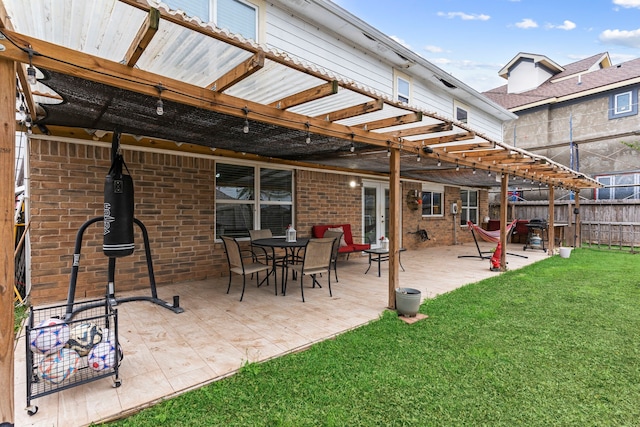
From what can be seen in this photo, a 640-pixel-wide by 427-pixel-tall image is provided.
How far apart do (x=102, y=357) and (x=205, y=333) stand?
3.55ft

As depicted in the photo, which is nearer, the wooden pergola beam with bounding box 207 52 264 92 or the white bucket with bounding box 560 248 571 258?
the wooden pergola beam with bounding box 207 52 264 92

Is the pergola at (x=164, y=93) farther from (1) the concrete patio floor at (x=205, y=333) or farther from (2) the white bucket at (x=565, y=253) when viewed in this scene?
(2) the white bucket at (x=565, y=253)

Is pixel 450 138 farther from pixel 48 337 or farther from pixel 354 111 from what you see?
pixel 48 337

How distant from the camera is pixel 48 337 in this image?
6.82ft

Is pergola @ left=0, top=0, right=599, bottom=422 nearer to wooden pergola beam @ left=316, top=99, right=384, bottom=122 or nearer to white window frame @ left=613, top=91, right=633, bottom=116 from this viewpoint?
wooden pergola beam @ left=316, top=99, right=384, bottom=122

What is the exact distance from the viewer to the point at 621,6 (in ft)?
61.8

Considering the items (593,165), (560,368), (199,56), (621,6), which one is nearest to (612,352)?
(560,368)

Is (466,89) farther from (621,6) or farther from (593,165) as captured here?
(621,6)

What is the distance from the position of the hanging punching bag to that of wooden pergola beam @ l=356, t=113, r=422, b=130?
Result: 2671 mm

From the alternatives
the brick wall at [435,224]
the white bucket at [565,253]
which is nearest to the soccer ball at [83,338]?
the brick wall at [435,224]

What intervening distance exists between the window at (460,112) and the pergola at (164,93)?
5.73m

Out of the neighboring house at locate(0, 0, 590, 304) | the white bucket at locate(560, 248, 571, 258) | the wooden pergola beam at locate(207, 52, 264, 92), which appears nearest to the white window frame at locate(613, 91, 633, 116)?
the neighboring house at locate(0, 0, 590, 304)

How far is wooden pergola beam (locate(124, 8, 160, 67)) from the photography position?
1.63m

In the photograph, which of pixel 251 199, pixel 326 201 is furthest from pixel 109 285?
pixel 326 201
